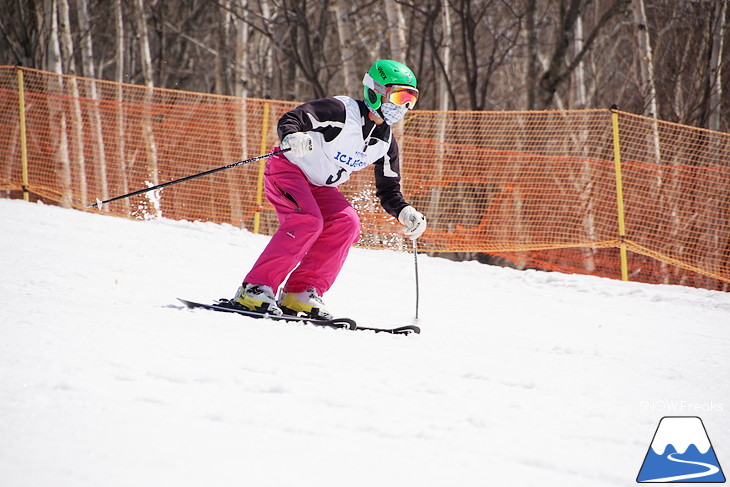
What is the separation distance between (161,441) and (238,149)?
8.78 meters

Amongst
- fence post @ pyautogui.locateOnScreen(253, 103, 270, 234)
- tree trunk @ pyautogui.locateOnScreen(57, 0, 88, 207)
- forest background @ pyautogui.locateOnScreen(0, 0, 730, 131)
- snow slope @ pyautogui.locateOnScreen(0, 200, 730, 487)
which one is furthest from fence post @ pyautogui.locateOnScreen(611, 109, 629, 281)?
tree trunk @ pyautogui.locateOnScreen(57, 0, 88, 207)

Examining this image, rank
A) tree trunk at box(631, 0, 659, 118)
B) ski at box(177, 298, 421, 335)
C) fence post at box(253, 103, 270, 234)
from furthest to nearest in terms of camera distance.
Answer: tree trunk at box(631, 0, 659, 118) → fence post at box(253, 103, 270, 234) → ski at box(177, 298, 421, 335)

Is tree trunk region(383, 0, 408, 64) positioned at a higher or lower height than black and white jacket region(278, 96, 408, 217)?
higher

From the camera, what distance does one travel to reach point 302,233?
4.01 metres

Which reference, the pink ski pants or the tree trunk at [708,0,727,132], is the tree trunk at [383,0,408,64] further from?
the pink ski pants

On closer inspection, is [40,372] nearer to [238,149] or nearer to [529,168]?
[529,168]

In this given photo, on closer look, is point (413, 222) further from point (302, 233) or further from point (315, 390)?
point (315, 390)

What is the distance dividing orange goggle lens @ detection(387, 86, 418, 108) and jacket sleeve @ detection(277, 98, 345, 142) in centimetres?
29

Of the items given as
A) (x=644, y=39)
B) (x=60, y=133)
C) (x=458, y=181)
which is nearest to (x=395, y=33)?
(x=458, y=181)

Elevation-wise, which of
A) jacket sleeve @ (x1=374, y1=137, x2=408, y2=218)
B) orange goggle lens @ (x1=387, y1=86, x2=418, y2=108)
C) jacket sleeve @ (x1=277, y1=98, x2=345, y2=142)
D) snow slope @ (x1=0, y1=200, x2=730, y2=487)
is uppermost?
orange goggle lens @ (x1=387, y1=86, x2=418, y2=108)

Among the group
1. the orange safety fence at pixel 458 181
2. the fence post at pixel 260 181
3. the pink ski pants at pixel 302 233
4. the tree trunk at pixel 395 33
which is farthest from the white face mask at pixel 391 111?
the tree trunk at pixel 395 33

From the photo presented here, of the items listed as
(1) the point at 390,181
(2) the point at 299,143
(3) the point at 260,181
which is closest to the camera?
(2) the point at 299,143

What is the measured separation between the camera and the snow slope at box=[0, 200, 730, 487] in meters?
1.89

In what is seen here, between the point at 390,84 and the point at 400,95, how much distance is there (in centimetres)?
9
